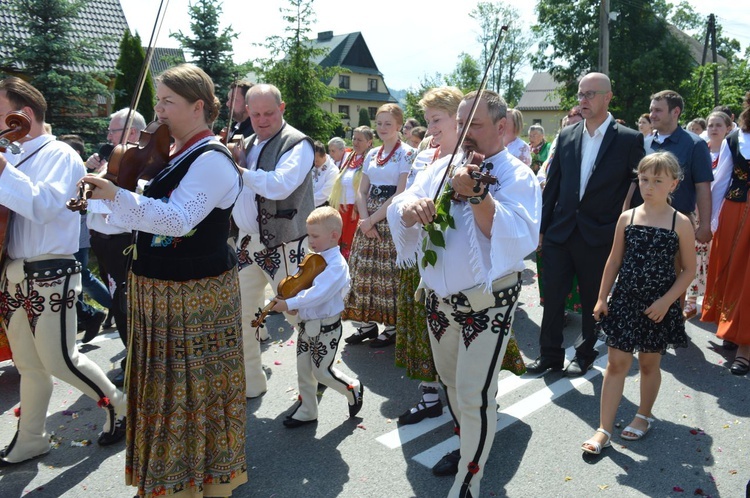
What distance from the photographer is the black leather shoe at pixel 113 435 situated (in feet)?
12.5

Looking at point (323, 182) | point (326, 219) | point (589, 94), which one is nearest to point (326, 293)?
point (326, 219)

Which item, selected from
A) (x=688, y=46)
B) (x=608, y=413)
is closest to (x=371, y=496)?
(x=608, y=413)

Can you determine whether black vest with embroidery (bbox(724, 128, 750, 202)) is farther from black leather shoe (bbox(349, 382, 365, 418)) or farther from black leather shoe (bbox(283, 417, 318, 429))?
black leather shoe (bbox(283, 417, 318, 429))

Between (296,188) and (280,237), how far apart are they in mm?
384

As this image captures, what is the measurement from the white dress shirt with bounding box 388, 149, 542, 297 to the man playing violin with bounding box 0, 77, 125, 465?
79.7 inches

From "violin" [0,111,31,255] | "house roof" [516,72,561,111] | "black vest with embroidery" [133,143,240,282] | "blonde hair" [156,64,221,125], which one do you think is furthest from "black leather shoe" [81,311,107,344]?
"house roof" [516,72,561,111]

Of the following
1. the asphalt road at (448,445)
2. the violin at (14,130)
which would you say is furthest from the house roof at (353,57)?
the violin at (14,130)

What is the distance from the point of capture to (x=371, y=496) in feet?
10.6

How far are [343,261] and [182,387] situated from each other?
4.71ft

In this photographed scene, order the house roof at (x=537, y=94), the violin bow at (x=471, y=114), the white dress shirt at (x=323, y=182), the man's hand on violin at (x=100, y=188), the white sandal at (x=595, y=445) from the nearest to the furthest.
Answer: the man's hand on violin at (x=100, y=188)
the violin bow at (x=471, y=114)
the white sandal at (x=595, y=445)
the white dress shirt at (x=323, y=182)
the house roof at (x=537, y=94)

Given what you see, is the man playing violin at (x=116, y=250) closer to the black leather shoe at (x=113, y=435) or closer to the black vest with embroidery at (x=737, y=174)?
the black leather shoe at (x=113, y=435)

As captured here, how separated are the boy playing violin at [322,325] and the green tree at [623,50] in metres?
27.7

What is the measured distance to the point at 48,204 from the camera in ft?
10.5

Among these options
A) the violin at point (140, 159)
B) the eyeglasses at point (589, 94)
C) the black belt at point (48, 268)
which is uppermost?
the eyeglasses at point (589, 94)
